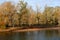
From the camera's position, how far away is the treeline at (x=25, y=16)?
59.7 meters

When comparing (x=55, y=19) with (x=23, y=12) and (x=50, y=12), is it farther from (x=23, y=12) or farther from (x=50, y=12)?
(x=23, y=12)

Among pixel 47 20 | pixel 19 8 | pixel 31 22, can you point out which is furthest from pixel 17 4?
pixel 47 20

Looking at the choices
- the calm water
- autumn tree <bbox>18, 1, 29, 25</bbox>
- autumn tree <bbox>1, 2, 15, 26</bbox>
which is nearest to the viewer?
the calm water

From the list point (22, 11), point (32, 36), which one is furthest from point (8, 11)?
point (32, 36)

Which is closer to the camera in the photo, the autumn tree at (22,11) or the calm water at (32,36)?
the calm water at (32,36)

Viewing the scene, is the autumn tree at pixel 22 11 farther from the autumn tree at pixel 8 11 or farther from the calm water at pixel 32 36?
the calm water at pixel 32 36

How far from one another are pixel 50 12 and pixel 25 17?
1493 cm

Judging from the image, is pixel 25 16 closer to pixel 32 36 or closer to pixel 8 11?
pixel 8 11

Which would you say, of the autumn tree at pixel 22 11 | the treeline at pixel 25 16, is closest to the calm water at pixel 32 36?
the treeline at pixel 25 16

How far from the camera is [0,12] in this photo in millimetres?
60594

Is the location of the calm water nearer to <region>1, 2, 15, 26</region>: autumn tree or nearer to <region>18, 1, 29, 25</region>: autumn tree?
<region>1, 2, 15, 26</region>: autumn tree

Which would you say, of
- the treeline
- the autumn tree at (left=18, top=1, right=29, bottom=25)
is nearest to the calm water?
the treeline

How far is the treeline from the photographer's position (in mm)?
59719

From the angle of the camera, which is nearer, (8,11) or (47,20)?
(8,11)
